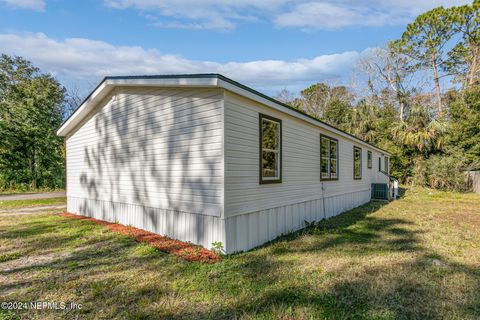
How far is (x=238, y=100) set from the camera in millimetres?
5430

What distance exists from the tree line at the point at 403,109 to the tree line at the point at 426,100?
67 millimetres

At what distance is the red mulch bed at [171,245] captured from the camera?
196 inches

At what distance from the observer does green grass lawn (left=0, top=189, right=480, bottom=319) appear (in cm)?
319

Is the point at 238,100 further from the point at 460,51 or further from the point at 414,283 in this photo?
the point at 460,51

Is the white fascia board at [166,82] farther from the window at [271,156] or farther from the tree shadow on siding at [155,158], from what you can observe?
the window at [271,156]

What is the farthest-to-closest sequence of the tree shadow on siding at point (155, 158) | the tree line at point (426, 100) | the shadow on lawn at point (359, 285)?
the tree line at point (426, 100) < the tree shadow on siding at point (155, 158) < the shadow on lawn at point (359, 285)

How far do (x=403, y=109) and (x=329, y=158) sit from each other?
21.3 m

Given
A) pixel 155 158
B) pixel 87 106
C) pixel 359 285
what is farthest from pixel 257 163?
pixel 87 106

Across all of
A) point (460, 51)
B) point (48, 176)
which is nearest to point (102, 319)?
point (48, 176)

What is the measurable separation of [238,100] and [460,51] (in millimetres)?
27158

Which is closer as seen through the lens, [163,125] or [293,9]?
[163,125]

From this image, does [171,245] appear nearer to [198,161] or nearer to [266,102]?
[198,161]

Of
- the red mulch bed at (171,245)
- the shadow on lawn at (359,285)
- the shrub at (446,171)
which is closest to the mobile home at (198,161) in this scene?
the red mulch bed at (171,245)

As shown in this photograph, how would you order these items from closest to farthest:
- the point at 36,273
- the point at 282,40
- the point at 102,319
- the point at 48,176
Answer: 1. the point at 102,319
2. the point at 36,273
3. the point at 282,40
4. the point at 48,176
